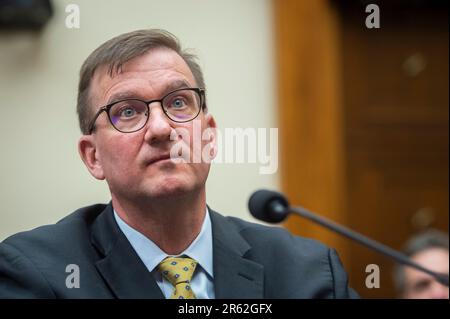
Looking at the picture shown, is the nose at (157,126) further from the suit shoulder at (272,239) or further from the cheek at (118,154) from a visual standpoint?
the suit shoulder at (272,239)

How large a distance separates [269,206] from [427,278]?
1069 millimetres

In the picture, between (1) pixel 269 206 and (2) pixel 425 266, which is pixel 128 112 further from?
(2) pixel 425 266

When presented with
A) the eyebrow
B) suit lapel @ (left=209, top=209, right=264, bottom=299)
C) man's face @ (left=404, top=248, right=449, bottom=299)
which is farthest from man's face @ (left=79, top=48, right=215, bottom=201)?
man's face @ (left=404, top=248, right=449, bottom=299)

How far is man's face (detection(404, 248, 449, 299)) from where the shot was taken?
6.61 ft

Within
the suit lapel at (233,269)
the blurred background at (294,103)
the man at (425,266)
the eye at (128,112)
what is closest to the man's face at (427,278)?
the man at (425,266)

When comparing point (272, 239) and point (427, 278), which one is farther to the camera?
point (427, 278)

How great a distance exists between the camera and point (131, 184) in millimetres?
1234

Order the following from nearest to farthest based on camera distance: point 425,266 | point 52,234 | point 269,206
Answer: point 269,206 < point 52,234 < point 425,266

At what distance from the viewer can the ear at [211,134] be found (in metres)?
1.33

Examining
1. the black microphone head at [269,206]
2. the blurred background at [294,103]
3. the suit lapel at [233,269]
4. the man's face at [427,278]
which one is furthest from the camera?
the man's face at [427,278]

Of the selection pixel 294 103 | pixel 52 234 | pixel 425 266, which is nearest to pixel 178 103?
pixel 52 234

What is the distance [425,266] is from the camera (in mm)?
2094

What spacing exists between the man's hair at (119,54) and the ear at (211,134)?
6 cm

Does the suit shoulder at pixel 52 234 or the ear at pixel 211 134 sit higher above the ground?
the ear at pixel 211 134
